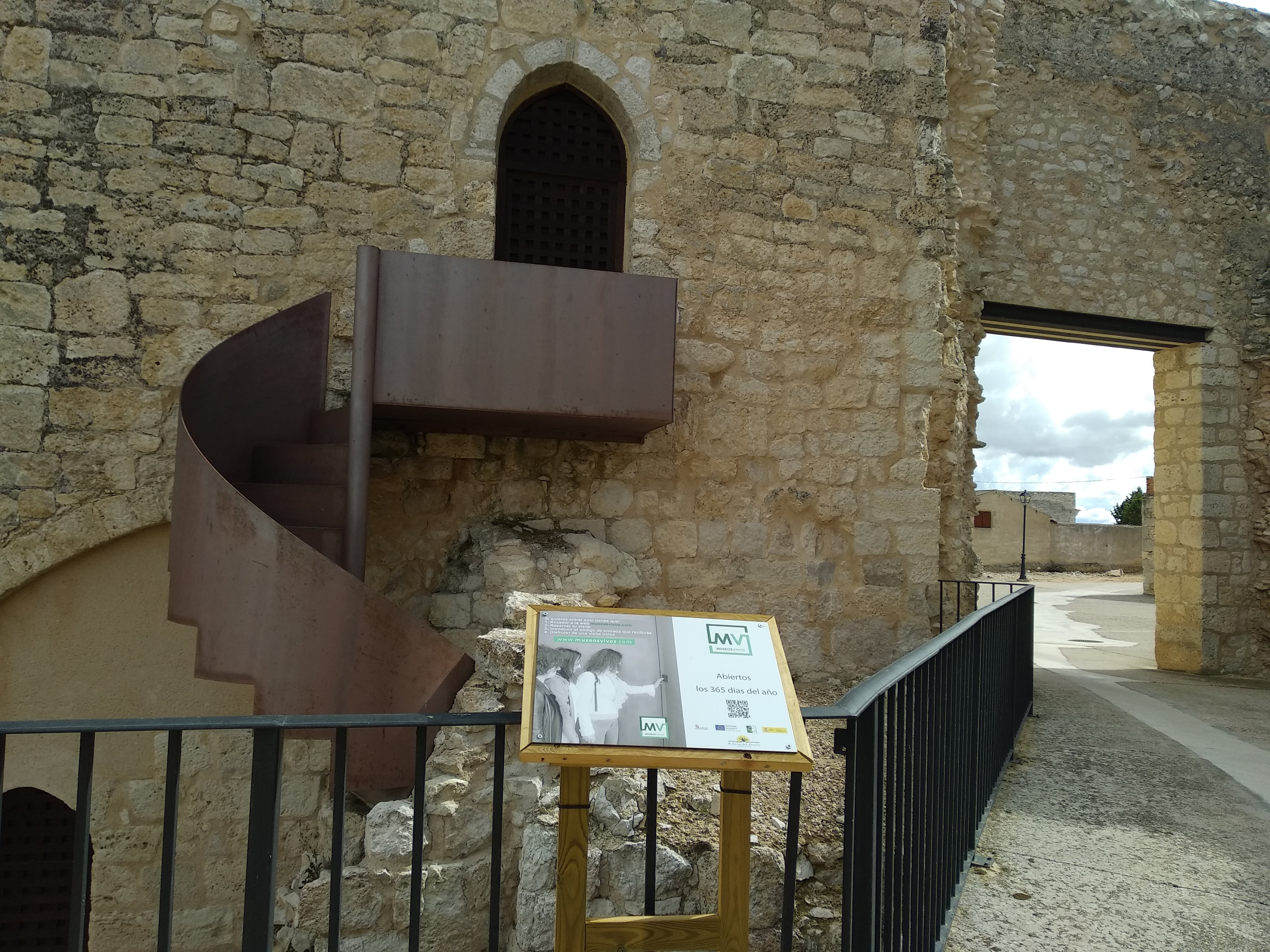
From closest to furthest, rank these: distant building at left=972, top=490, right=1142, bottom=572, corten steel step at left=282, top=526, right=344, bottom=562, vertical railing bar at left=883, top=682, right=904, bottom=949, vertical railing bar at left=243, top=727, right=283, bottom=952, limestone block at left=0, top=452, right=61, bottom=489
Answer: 1. vertical railing bar at left=243, top=727, right=283, bottom=952
2. vertical railing bar at left=883, top=682, right=904, bottom=949
3. corten steel step at left=282, top=526, right=344, bottom=562
4. limestone block at left=0, top=452, right=61, bottom=489
5. distant building at left=972, top=490, right=1142, bottom=572

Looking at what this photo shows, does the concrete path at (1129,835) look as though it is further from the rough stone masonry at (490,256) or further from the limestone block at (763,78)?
the limestone block at (763,78)

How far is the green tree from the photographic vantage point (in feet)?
105

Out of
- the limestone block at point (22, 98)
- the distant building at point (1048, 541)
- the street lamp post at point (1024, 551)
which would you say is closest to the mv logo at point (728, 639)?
the limestone block at point (22, 98)

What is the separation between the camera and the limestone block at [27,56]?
4.29 metres

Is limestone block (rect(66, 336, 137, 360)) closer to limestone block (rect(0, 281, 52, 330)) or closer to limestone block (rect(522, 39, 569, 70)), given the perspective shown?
limestone block (rect(0, 281, 52, 330))

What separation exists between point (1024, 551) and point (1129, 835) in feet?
61.0

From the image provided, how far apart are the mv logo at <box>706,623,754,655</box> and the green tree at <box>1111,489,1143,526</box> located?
33309mm

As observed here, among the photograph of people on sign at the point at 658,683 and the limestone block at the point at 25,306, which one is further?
the limestone block at the point at 25,306

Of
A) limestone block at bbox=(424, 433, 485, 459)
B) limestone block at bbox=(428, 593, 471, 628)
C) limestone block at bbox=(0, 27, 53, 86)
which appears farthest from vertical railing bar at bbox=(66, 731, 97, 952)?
limestone block at bbox=(0, 27, 53, 86)

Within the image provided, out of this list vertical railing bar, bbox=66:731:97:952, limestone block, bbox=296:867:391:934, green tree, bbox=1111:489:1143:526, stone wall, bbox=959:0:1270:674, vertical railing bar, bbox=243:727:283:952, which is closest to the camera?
vertical railing bar, bbox=66:731:97:952

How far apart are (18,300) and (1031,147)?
7652 mm

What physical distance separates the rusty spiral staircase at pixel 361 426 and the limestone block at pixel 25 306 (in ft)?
2.69

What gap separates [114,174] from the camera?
4.37 metres

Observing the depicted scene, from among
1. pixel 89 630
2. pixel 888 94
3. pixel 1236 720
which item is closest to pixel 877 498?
pixel 888 94
